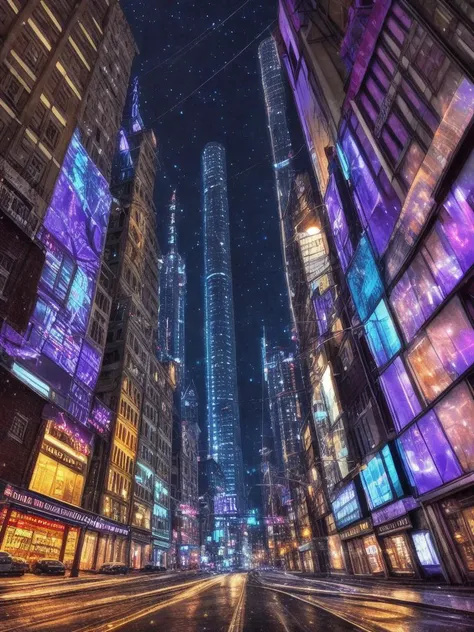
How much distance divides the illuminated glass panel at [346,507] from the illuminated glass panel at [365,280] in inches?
657

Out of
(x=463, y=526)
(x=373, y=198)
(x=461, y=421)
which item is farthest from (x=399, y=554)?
(x=373, y=198)

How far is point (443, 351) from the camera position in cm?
A: 1602

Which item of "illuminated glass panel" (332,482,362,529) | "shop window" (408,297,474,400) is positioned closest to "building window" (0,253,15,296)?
"shop window" (408,297,474,400)

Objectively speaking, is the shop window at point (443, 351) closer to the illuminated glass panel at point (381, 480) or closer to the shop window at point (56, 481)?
the illuminated glass panel at point (381, 480)

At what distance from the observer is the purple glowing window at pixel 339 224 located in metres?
29.8


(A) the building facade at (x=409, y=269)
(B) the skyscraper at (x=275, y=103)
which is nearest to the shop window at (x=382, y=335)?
(A) the building facade at (x=409, y=269)

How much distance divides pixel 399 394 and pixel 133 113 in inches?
3927

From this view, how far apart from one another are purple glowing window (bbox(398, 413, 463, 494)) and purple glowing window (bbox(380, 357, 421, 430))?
0.81 m

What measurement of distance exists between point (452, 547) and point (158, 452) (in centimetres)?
5833

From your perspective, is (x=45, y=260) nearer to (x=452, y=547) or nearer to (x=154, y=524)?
(x=452, y=547)

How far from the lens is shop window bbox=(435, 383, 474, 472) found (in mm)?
14383

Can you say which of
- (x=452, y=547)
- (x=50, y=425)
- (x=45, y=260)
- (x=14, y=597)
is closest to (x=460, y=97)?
(x=452, y=547)

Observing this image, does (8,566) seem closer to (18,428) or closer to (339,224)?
(18,428)

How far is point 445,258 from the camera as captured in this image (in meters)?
15.5
